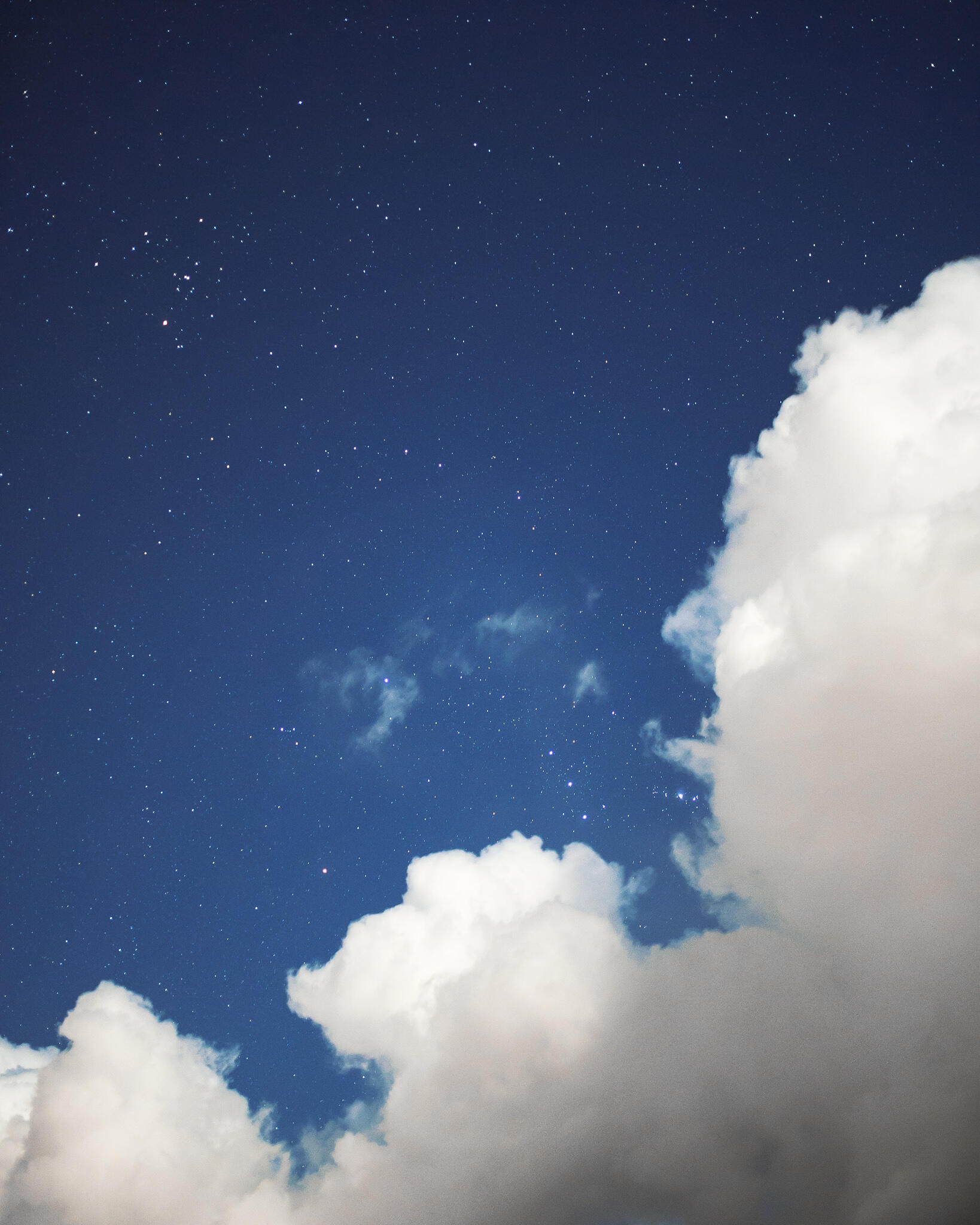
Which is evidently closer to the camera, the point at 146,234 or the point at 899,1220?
the point at 146,234

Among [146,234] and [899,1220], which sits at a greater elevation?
[146,234]

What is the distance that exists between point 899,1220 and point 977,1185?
28.9ft

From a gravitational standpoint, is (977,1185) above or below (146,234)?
below

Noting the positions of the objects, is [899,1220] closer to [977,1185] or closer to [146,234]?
[977,1185]

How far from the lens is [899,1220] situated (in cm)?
5844

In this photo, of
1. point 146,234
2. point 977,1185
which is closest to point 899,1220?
point 977,1185

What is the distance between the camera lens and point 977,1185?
2317 inches

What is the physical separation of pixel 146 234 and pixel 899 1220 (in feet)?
312

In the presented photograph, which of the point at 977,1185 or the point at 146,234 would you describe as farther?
the point at 977,1185

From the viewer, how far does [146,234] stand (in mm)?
4664

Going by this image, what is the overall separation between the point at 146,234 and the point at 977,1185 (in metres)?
97.3
